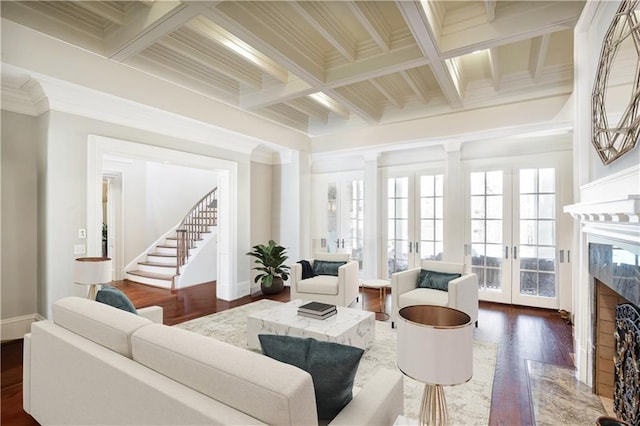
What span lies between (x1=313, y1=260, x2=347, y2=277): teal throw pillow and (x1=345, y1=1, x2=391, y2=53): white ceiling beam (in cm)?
286

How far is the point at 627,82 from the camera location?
1.75 metres

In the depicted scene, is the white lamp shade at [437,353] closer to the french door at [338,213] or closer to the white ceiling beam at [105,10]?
the white ceiling beam at [105,10]

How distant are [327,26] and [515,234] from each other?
13.5 ft

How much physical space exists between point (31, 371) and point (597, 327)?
157 inches

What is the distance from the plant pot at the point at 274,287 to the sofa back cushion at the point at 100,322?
12.3 feet

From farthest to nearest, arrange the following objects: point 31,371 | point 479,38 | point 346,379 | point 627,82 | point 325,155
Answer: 1. point 325,155
2. point 479,38
3. point 31,371
4. point 627,82
5. point 346,379

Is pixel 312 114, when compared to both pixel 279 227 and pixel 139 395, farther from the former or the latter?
pixel 139 395

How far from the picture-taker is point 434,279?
3.97m

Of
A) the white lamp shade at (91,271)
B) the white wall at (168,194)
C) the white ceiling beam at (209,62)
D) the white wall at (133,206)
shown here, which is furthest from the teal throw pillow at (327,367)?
the white wall at (168,194)

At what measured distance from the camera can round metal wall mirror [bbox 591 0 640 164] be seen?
164 centimetres

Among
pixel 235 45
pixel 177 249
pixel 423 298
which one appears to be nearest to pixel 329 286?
pixel 423 298

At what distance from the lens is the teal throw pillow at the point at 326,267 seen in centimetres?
473

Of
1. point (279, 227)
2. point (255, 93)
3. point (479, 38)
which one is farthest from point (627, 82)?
point (279, 227)

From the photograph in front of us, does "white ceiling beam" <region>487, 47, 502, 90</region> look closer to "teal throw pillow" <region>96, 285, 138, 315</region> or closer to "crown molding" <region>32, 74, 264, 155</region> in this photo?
"crown molding" <region>32, 74, 264, 155</region>
